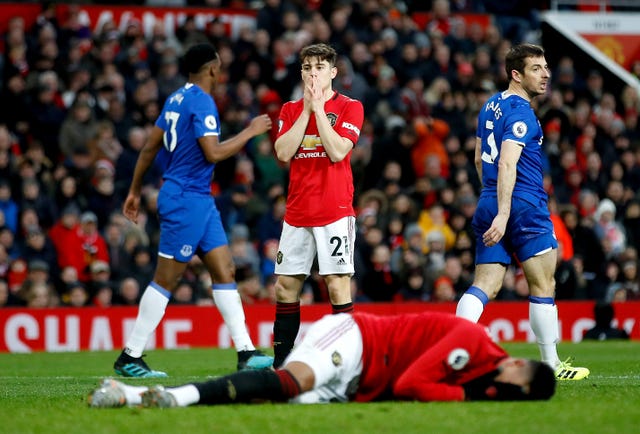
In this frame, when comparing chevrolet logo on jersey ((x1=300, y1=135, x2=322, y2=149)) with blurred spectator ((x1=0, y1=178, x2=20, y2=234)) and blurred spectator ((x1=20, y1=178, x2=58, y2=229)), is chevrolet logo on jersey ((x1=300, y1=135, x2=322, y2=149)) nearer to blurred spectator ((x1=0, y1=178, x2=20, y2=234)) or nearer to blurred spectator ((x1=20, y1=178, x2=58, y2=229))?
blurred spectator ((x1=20, y1=178, x2=58, y2=229))

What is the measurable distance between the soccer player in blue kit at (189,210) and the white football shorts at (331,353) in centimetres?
326

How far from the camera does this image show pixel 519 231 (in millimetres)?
9727

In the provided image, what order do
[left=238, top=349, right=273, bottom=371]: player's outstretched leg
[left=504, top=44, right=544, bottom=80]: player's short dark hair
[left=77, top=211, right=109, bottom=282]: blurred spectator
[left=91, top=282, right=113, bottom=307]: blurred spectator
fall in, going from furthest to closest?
[left=77, top=211, right=109, bottom=282]: blurred spectator
[left=91, top=282, right=113, bottom=307]: blurred spectator
[left=238, top=349, right=273, bottom=371]: player's outstretched leg
[left=504, top=44, right=544, bottom=80]: player's short dark hair

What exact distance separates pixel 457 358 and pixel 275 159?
1260cm

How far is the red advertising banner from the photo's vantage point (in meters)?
15.7

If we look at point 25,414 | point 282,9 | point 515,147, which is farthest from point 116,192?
point 25,414

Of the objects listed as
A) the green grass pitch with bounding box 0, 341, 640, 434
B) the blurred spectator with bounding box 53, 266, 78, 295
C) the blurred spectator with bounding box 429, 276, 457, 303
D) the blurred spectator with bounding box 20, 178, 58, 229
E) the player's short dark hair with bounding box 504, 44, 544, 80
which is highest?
the player's short dark hair with bounding box 504, 44, 544, 80

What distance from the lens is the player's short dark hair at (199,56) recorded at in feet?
34.9

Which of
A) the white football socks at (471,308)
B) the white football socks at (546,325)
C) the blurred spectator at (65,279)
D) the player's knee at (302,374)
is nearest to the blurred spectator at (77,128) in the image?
the blurred spectator at (65,279)

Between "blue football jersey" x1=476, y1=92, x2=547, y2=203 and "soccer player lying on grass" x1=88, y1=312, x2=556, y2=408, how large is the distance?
2837mm

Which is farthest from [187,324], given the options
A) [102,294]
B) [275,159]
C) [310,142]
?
[310,142]

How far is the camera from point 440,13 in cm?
2367

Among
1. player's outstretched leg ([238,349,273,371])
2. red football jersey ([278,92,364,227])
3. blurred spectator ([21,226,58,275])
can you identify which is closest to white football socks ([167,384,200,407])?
red football jersey ([278,92,364,227])

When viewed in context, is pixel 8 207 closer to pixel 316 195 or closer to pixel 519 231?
pixel 316 195
